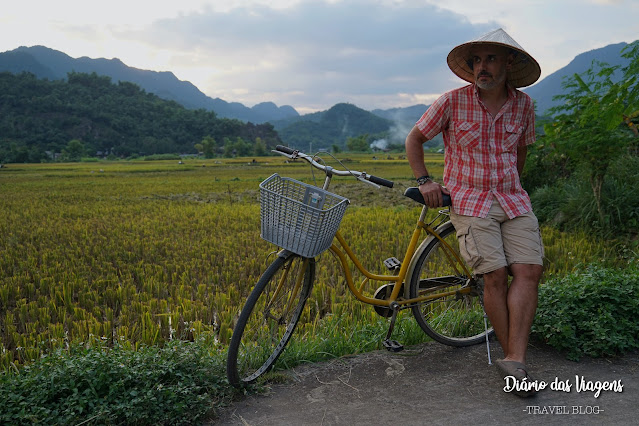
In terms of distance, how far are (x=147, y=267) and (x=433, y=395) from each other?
4.19m

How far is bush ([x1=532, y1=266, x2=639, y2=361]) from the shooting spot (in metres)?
3.09

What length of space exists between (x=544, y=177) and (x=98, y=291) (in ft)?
27.0

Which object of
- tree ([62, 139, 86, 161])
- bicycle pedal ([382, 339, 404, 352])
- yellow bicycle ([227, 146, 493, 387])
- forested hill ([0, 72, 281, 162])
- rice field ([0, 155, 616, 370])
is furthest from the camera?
forested hill ([0, 72, 281, 162])

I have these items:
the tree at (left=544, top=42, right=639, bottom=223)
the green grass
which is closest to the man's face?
the green grass

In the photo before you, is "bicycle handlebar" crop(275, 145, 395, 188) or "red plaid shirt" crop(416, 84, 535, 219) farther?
"red plaid shirt" crop(416, 84, 535, 219)

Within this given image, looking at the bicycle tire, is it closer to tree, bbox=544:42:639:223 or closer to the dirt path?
the dirt path

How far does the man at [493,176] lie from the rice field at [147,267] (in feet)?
4.09

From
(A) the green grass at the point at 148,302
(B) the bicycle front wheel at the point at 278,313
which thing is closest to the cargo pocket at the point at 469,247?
(A) the green grass at the point at 148,302

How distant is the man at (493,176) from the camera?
2.81 meters

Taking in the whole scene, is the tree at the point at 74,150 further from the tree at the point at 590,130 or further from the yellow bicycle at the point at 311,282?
the yellow bicycle at the point at 311,282

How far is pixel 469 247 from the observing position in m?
2.89

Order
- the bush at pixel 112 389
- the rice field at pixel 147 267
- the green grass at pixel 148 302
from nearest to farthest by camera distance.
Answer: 1. the bush at pixel 112 389
2. the green grass at pixel 148 302
3. the rice field at pixel 147 267

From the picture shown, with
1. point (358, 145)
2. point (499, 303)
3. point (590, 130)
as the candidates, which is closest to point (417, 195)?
point (499, 303)

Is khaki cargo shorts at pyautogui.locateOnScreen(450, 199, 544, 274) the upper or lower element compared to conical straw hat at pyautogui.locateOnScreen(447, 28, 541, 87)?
lower
